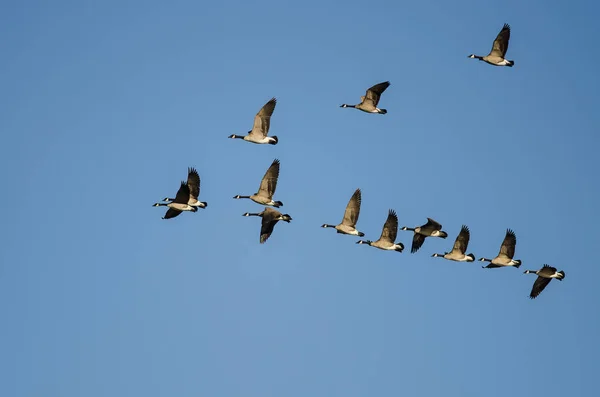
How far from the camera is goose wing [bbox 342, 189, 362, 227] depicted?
92.6 meters

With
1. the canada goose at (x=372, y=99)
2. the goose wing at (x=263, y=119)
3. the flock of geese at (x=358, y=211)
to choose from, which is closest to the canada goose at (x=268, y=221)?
the flock of geese at (x=358, y=211)

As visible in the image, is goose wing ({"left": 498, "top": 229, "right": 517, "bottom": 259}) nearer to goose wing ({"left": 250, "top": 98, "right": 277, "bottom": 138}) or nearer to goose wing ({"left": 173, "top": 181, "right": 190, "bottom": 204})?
goose wing ({"left": 250, "top": 98, "right": 277, "bottom": 138})

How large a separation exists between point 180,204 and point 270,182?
4.47 metres

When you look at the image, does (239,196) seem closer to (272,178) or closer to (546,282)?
(272,178)

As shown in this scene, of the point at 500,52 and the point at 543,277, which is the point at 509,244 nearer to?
the point at 543,277

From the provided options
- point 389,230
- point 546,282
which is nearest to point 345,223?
point 389,230

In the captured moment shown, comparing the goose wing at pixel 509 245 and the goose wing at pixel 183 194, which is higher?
the goose wing at pixel 509 245

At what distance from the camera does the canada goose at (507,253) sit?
312ft

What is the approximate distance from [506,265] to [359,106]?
9.96 m

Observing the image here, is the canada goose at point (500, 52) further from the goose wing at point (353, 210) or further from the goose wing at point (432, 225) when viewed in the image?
the goose wing at point (353, 210)

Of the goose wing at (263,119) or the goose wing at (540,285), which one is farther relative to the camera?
the goose wing at (540,285)

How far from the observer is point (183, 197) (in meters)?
93.1

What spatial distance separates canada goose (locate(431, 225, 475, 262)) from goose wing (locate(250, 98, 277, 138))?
33.9 ft

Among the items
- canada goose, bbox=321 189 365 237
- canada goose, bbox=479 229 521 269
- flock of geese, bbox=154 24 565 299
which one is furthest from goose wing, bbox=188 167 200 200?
canada goose, bbox=479 229 521 269
